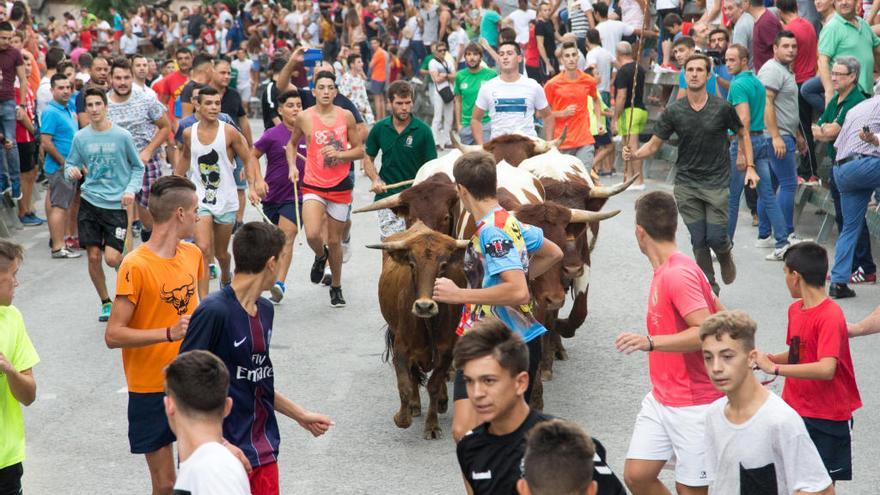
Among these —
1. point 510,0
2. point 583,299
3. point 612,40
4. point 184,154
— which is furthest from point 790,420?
point 510,0

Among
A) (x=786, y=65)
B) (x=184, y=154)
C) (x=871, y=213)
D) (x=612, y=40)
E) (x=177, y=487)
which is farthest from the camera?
→ (x=612, y=40)

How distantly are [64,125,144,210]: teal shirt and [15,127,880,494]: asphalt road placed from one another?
126 cm

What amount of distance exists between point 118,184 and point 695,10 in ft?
46.9

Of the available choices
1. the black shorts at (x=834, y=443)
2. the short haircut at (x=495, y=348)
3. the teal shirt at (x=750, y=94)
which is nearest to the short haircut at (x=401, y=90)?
the teal shirt at (x=750, y=94)

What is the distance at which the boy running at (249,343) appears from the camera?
207 inches

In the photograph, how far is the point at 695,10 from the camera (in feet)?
75.3

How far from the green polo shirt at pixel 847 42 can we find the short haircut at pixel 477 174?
8.64 m

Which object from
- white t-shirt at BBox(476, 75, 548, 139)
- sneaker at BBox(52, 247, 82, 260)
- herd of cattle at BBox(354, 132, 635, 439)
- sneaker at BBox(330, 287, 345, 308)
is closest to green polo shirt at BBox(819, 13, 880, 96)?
white t-shirt at BBox(476, 75, 548, 139)

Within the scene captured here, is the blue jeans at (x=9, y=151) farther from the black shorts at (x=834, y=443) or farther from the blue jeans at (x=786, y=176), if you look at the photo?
the black shorts at (x=834, y=443)

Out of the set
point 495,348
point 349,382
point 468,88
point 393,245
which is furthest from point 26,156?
point 495,348

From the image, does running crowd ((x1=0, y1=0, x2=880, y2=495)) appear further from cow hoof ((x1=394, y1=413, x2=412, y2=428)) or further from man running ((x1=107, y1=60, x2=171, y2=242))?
cow hoof ((x1=394, y1=413, x2=412, y2=428))

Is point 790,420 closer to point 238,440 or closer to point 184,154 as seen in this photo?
point 238,440

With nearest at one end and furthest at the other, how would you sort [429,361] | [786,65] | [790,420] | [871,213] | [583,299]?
1. [790,420]
2. [429,361]
3. [583,299]
4. [871,213]
5. [786,65]

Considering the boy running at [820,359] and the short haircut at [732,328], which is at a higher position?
the short haircut at [732,328]
